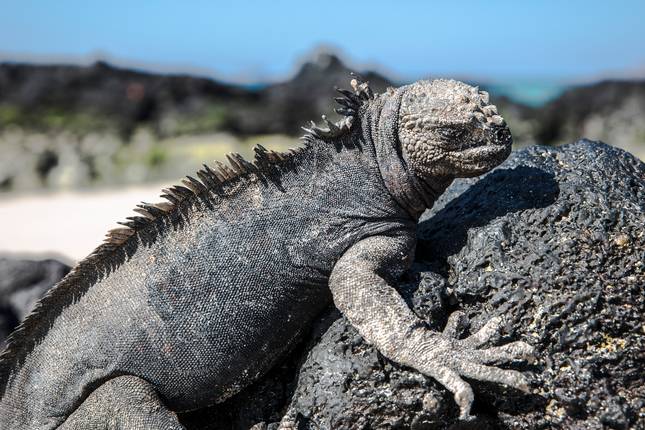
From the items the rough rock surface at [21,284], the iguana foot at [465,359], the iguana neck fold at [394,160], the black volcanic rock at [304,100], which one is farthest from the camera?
the black volcanic rock at [304,100]

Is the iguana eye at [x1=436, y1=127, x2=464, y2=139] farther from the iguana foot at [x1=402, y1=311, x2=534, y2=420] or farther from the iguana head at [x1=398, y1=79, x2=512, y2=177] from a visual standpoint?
the iguana foot at [x1=402, y1=311, x2=534, y2=420]

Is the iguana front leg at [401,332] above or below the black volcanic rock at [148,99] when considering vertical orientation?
above

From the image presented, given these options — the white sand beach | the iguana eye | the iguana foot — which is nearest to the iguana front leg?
the iguana foot

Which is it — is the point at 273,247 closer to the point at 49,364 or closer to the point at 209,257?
the point at 209,257

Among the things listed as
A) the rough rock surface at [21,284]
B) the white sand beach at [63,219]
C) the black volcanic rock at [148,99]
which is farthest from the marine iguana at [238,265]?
the black volcanic rock at [148,99]

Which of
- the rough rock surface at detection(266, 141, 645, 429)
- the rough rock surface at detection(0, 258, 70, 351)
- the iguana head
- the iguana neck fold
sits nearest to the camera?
the rough rock surface at detection(266, 141, 645, 429)

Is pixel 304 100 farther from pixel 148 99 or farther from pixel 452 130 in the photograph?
pixel 452 130

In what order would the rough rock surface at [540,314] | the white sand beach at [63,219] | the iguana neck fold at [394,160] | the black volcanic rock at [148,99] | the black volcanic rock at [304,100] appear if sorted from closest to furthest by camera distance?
the rough rock surface at [540,314]
the iguana neck fold at [394,160]
the white sand beach at [63,219]
the black volcanic rock at [304,100]
the black volcanic rock at [148,99]

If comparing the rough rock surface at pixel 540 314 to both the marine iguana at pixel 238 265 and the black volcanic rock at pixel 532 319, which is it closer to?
the black volcanic rock at pixel 532 319
